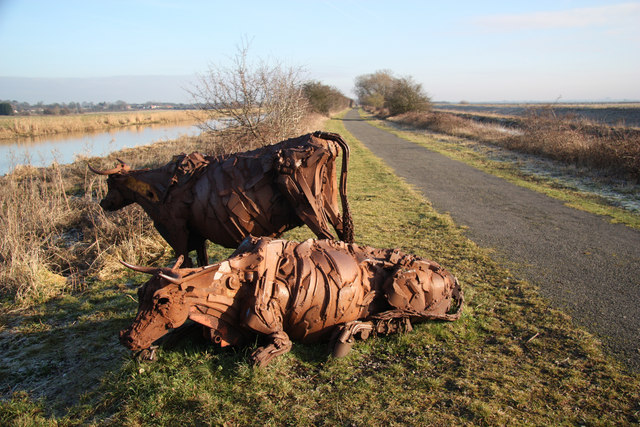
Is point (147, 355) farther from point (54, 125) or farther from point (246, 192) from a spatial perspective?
point (54, 125)

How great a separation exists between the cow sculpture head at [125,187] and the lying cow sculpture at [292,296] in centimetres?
187

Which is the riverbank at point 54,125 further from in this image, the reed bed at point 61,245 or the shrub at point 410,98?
the shrub at point 410,98

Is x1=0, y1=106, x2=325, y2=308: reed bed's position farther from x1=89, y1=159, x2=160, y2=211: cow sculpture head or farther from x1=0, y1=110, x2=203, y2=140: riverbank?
x1=0, y1=110, x2=203, y2=140: riverbank

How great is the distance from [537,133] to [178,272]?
18.3 m

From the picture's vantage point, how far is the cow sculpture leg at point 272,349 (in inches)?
120

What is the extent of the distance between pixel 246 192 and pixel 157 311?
1748mm

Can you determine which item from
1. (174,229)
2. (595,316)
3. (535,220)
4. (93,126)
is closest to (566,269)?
(595,316)

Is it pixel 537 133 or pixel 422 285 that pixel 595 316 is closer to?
pixel 422 285

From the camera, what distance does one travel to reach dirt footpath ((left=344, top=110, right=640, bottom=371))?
437 centimetres

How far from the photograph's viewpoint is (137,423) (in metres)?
2.71

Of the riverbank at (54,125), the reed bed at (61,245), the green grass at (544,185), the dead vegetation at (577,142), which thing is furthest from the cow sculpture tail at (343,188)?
the riverbank at (54,125)

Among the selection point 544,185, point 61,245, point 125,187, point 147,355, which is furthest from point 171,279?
point 544,185

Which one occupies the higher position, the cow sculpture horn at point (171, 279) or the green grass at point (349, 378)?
the cow sculpture horn at point (171, 279)

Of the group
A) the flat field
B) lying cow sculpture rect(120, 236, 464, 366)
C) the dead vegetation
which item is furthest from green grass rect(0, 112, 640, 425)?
the flat field
